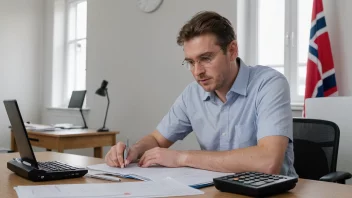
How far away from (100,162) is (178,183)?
1.77ft

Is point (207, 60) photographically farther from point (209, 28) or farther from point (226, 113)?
point (226, 113)

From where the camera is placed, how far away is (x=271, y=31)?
9.76ft

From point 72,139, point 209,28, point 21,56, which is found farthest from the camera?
point 21,56

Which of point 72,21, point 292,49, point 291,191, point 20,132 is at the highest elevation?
point 72,21

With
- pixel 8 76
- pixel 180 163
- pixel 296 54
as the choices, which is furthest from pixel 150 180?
pixel 8 76

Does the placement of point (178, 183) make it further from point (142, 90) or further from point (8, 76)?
point (8, 76)

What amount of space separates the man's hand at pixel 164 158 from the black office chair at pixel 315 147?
76 centimetres

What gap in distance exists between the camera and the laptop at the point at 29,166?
1.13 meters

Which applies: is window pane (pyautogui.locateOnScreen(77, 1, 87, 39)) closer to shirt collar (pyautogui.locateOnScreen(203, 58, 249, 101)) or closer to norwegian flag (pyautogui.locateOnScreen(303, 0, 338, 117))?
norwegian flag (pyautogui.locateOnScreen(303, 0, 338, 117))

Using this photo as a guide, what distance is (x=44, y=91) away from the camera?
5.38 meters

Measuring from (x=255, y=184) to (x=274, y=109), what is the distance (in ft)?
1.66

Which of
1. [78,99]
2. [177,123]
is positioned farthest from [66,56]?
[177,123]

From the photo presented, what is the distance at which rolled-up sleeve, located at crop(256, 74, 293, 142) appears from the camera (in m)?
1.32

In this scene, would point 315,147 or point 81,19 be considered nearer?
point 315,147
